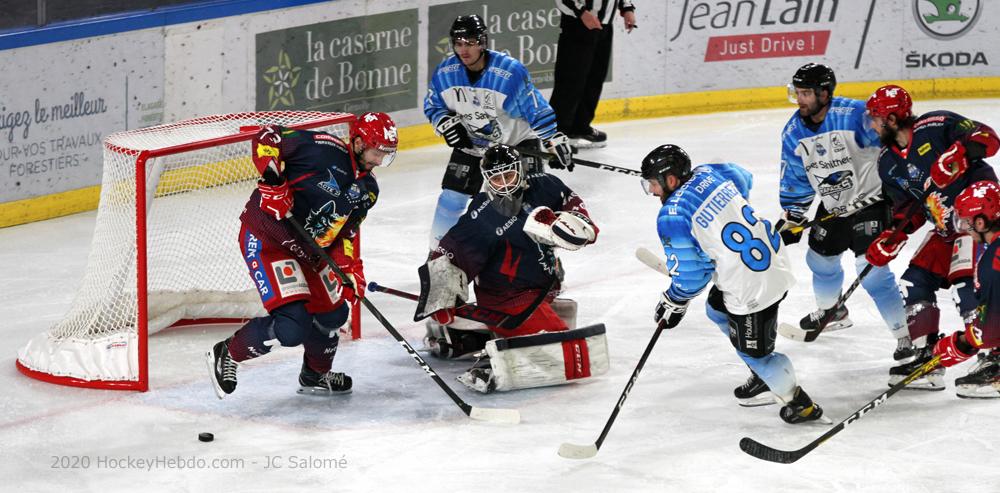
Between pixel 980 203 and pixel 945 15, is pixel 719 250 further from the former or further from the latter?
pixel 945 15

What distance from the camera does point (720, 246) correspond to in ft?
14.4

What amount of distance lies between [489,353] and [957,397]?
1.63m

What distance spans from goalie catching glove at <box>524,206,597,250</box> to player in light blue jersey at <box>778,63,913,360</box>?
0.90m

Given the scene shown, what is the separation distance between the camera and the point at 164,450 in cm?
456

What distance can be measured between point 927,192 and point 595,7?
418cm

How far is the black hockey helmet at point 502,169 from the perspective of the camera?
497 cm

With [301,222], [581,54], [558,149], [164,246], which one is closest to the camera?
[301,222]

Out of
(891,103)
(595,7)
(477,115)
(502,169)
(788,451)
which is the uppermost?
(595,7)

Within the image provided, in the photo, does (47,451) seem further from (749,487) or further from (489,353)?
(749,487)

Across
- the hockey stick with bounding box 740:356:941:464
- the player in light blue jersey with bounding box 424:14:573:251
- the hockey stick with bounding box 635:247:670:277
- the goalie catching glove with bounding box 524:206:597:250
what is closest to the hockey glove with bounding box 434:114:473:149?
the player in light blue jersey with bounding box 424:14:573:251

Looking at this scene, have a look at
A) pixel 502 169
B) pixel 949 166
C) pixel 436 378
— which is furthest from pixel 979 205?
pixel 436 378

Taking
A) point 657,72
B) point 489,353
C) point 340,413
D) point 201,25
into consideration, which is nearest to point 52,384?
point 340,413

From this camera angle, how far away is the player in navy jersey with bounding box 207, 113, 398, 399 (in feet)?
15.8

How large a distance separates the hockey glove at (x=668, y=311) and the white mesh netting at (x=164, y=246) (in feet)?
5.73
